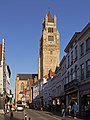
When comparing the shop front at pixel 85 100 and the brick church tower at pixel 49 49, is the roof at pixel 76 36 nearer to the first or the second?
the shop front at pixel 85 100

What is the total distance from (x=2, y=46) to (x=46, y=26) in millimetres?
103577

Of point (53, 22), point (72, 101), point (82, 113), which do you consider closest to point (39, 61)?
point (53, 22)

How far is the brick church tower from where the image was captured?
6462 inches

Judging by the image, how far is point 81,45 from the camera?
165 ft

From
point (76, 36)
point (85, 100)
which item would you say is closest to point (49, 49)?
point (76, 36)

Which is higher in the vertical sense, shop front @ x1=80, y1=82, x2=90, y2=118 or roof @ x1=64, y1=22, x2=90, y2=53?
roof @ x1=64, y1=22, x2=90, y2=53

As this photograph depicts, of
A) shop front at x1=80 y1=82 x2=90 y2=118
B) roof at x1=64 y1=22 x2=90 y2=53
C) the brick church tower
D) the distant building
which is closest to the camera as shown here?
shop front at x1=80 y1=82 x2=90 y2=118

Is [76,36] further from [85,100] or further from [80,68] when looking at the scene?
[85,100]

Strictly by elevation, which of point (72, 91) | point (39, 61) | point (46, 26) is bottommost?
point (72, 91)

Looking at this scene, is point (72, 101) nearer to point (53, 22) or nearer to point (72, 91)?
point (72, 91)

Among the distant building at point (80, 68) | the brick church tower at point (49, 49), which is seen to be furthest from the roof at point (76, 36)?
the brick church tower at point (49, 49)

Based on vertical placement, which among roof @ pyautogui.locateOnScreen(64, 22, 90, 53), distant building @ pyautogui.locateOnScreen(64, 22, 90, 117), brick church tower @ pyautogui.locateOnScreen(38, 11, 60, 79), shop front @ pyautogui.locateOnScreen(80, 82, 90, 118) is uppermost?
brick church tower @ pyautogui.locateOnScreen(38, 11, 60, 79)

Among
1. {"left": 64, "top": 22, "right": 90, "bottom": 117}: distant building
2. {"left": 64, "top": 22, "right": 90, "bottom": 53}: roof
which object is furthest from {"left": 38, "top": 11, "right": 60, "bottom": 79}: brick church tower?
{"left": 64, "top": 22, "right": 90, "bottom": 117}: distant building

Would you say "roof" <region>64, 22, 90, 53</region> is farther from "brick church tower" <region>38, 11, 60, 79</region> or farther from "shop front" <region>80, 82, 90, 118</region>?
"brick church tower" <region>38, 11, 60, 79</region>
